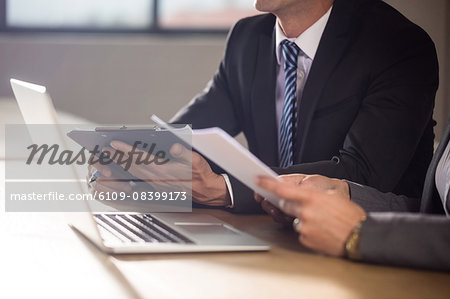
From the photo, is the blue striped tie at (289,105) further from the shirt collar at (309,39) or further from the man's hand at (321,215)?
the man's hand at (321,215)

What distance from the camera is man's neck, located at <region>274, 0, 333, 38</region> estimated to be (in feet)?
7.75

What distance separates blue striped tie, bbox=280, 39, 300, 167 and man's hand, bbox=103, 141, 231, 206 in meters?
0.54

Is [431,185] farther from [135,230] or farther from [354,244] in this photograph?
[135,230]

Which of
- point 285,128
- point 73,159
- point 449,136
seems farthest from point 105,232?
point 285,128

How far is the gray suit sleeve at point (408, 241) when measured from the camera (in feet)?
3.88

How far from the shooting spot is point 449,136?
169 centimetres

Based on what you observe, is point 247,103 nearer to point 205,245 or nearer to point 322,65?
point 322,65

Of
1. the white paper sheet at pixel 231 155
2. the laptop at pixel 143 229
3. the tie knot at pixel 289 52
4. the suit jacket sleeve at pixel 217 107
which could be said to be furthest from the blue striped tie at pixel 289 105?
the white paper sheet at pixel 231 155

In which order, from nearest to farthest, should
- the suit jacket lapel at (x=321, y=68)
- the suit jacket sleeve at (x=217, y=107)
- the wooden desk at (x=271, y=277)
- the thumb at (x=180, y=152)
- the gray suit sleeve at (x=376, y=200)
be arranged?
the wooden desk at (x=271, y=277) → the gray suit sleeve at (x=376, y=200) → the thumb at (x=180, y=152) → the suit jacket lapel at (x=321, y=68) → the suit jacket sleeve at (x=217, y=107)

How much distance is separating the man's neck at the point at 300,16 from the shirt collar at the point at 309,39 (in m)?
0.03

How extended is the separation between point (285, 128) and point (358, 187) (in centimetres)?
66

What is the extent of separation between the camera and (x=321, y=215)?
1.25 m

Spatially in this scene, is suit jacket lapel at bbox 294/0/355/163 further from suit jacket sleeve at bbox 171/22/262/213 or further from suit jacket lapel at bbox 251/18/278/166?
suit jacket sleeve at bbox 171/22/262/213

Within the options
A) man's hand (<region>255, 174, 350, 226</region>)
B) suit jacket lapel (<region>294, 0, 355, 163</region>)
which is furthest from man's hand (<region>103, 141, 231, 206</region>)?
suit jacket lapel (<region>294, 0, 355, 163</region>)
